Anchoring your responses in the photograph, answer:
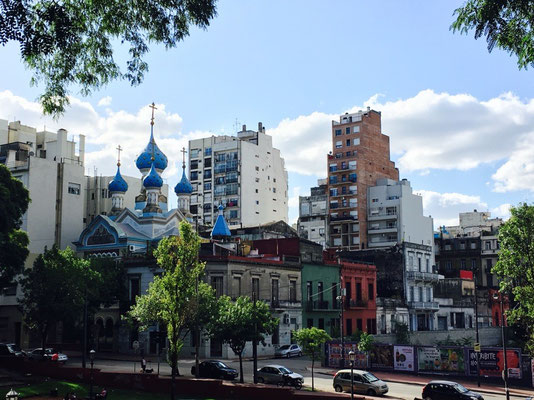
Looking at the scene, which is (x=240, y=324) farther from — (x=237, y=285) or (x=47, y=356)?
(x=47, y=356)

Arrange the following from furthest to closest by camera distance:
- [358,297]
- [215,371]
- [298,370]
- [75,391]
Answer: [358,297]
[298,370]
[215,371]
[75,391]

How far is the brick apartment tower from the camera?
100m

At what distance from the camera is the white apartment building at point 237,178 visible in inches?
4402

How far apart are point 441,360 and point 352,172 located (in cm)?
5658

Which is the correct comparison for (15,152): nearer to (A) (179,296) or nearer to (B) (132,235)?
(B) (132,235)

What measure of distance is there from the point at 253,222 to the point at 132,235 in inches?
1990

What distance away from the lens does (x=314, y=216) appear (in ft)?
342

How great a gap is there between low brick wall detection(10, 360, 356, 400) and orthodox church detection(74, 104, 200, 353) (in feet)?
54.3

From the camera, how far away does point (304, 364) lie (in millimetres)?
53188

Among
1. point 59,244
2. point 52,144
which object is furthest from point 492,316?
point 52,144

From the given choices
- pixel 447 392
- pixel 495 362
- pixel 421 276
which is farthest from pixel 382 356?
pixel 421 276

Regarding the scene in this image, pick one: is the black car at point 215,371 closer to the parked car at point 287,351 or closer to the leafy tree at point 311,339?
the leafy tree at point 311,339

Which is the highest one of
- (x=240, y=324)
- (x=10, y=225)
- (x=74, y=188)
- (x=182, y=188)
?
(x=74, y=188)

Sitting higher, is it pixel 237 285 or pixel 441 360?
pixel 237 285
